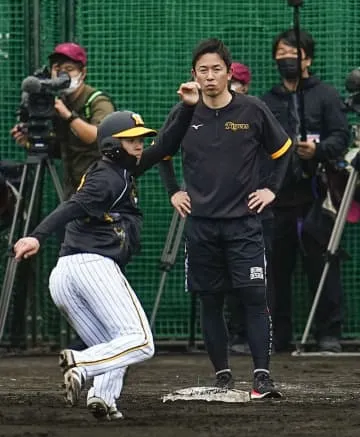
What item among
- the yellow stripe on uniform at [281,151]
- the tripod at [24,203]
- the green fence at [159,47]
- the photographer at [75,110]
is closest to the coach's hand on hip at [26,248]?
the yellow stripe on uniform at [281,151]

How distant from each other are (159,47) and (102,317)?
4999 millimetres

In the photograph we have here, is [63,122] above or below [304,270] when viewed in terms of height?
above

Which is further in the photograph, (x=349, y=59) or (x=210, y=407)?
(x=349, y=59)

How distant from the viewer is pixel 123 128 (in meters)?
7.99

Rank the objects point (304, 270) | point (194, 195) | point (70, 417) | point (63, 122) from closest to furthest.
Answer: point (70, 417)
point (194, 195)
point (63, 122)
point (304, 270)

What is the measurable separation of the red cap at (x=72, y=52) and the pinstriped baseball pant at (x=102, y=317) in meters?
3.69

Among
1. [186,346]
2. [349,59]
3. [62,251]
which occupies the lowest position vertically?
[186,346]

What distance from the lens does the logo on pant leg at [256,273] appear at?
8578 millimetres

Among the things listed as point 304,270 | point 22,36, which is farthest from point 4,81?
point 304,270

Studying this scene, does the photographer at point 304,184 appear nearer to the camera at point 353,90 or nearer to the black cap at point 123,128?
the camera at point 353,90

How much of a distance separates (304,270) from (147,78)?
81.3 inches

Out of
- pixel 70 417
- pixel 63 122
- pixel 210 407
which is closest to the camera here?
pixel 70 417

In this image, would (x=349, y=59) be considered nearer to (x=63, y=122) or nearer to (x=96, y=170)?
(x=63, y=122)

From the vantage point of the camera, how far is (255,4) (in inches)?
479
